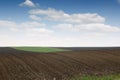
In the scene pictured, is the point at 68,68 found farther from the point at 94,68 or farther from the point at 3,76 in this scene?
the point at 3,76

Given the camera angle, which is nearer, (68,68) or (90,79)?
(90,79)

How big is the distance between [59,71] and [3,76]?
5.70 m

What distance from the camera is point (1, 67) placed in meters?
24.2

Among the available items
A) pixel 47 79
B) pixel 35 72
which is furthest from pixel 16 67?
pixel 47 79

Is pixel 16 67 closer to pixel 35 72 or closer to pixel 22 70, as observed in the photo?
pixel 22 70

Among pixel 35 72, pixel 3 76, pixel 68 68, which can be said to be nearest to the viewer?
pixel 3 76

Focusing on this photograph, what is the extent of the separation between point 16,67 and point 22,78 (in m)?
5.28

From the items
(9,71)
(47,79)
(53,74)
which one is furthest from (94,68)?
(9,71)

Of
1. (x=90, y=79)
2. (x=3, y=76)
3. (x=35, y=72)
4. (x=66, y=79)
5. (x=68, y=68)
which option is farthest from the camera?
(x=68, y=68)

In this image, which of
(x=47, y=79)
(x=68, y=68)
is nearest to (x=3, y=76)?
(x=47, y=79)

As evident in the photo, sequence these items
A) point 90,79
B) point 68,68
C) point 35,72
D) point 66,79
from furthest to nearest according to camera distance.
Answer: point 68,68 → point 35,72 → point 66,79 → point 90,79

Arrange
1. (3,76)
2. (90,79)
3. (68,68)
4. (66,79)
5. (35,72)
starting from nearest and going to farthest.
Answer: (90,79)
(66,79)
(3,76)
(35,72)
(68,68)

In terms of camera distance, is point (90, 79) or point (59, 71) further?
point (59, 71)

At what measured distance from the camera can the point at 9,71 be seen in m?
22.1
